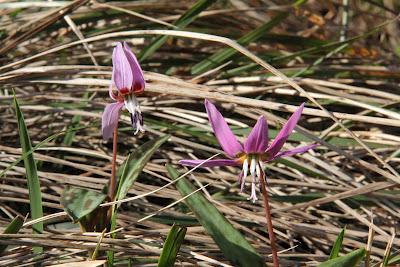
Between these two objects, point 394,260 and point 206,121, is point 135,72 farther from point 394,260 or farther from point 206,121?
point 206,121

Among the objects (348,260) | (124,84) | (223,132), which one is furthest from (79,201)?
(348,260)

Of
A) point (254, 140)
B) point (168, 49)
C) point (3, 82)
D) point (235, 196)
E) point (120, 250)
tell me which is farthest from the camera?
point (168, 49)

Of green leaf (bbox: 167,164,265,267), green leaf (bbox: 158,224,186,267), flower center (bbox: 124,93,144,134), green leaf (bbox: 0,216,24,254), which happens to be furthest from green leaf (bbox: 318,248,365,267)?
green leaf (bbox: 0,216,24,254)

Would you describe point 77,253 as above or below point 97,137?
below

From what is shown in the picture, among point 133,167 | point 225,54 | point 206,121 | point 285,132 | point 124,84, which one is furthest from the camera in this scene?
point 225,54

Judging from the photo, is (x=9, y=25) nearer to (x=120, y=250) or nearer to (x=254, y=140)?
(x=120, y=250)

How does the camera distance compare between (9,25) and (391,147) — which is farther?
(9,25)

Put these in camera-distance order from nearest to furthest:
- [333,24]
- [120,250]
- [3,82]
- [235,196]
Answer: [120,250] < [235,196] < [3,82] < [333,24]

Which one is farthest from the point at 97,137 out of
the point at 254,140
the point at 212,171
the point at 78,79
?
the point at 254,140
